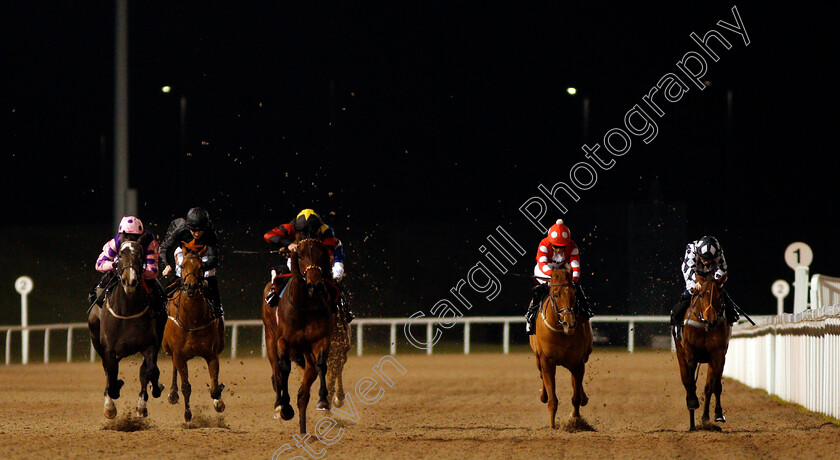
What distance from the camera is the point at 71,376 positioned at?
19.2 metres

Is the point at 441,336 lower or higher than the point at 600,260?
lower

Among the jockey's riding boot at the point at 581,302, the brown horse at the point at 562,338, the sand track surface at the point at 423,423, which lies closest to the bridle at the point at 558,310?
the brown horse at the point at 562,338

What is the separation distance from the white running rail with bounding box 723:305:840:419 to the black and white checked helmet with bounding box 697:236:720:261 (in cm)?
116

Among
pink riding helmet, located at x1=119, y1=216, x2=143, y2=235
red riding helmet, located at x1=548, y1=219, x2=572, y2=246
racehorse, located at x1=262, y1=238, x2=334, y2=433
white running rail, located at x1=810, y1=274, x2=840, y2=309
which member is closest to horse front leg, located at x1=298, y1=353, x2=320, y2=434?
racehorse, located at x1=262, y1=238, x2=334, y2=433

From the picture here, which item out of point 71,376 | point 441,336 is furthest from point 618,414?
point 441,336

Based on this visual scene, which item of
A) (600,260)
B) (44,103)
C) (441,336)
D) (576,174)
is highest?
(44,103)

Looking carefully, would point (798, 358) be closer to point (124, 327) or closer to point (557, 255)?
point (557, 255)

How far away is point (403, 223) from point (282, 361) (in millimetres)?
29434

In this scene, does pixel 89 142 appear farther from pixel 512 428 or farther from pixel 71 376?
pixel 512 428

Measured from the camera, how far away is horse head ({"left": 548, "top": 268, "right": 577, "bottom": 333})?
10.2 meters

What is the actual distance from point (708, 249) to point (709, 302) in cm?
47

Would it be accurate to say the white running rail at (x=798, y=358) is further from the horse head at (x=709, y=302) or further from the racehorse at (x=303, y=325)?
the racehorse at (x=303, y=325)

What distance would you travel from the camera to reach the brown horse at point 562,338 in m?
10.2

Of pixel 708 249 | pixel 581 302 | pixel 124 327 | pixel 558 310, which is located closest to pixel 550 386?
pixel 558 310
